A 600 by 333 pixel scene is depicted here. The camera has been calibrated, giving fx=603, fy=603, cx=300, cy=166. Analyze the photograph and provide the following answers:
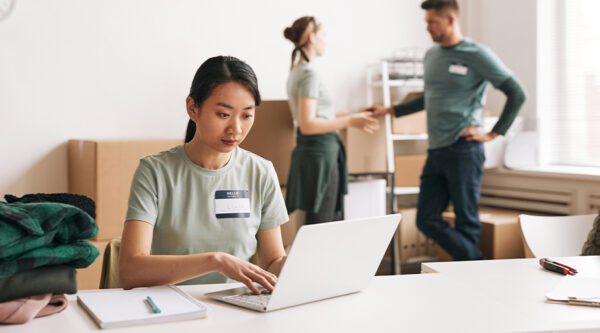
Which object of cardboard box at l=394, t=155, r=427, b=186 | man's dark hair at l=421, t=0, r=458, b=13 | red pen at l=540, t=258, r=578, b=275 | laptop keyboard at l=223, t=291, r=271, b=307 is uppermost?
man's dark hair at l=421, t=0, r=458, b=13

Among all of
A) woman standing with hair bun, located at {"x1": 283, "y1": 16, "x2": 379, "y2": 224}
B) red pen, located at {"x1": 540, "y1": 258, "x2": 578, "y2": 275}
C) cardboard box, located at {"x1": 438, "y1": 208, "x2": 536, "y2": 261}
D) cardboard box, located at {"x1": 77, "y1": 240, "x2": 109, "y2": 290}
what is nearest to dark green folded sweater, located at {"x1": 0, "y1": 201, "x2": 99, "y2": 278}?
red pen, located at {"x1": 540, "y1": 258, "x2": 578, "y2": 275}

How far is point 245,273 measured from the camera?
131cm

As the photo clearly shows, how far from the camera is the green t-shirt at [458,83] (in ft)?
10.9

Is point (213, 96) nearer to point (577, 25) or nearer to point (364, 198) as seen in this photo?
point (364, 198)

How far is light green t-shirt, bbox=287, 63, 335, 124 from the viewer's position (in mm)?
3203

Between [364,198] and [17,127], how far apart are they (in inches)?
85.3

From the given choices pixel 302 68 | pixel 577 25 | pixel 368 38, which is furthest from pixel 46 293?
pixel 577 25

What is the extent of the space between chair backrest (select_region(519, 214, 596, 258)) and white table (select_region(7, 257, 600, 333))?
622mm

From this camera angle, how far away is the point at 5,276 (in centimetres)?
104

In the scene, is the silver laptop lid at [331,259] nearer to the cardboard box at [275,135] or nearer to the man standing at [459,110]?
the man standing at [459,110]

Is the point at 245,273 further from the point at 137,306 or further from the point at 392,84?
the point at 392,84

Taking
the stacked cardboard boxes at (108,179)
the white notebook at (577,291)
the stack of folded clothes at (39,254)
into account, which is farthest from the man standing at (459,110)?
the stack of folded clothes at (39,254)

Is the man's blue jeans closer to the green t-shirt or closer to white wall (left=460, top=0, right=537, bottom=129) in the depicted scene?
the green t-shirt

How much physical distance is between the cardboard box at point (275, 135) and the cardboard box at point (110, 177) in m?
0.67
